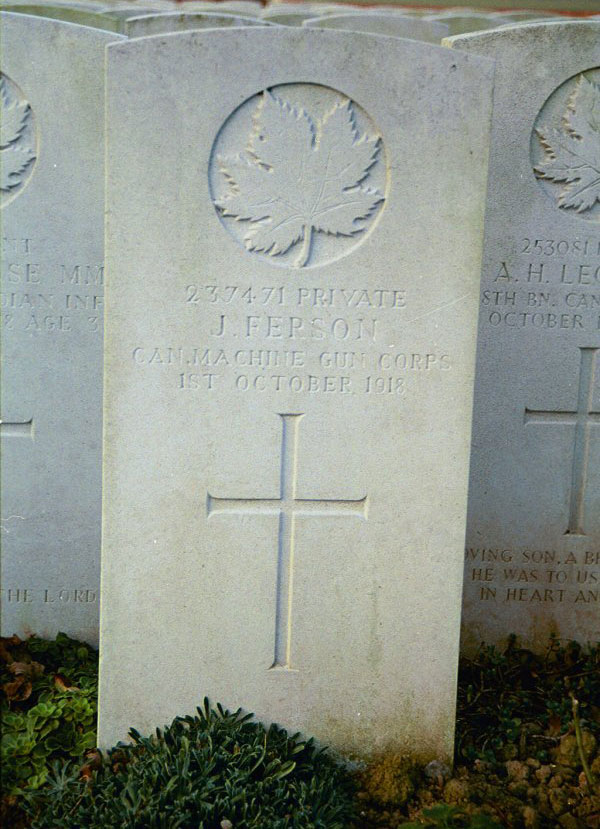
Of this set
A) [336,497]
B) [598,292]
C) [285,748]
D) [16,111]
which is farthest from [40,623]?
[598,292]

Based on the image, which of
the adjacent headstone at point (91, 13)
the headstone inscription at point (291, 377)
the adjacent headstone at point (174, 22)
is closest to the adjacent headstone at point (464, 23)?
the adjacent headstone at point (91, 13)

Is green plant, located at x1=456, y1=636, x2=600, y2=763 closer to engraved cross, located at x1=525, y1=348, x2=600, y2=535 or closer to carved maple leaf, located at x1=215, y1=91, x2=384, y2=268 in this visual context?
engraved cross, located at x1=525, y1=348, x2=600, y2=535

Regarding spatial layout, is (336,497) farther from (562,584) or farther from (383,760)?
(562,584)

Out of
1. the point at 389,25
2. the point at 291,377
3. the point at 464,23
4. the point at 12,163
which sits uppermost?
the point at 464,23

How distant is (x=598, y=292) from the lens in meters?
3.96

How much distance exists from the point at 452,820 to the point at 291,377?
5.04 feet

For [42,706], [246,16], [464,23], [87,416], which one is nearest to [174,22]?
[246,16]

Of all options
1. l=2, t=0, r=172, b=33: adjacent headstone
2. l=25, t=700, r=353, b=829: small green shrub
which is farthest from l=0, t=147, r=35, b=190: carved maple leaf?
l=25, t=700, r=353, b=829: small green shrub

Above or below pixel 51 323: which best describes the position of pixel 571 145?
above

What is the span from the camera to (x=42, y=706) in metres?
3.37

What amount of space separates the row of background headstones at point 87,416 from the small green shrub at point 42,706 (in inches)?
8.9

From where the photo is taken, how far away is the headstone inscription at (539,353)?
3828 millimetres

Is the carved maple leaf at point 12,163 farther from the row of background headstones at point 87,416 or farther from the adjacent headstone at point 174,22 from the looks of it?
the adjacent headstone at point 174,22

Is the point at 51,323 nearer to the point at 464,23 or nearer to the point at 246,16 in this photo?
the point at 246,16
